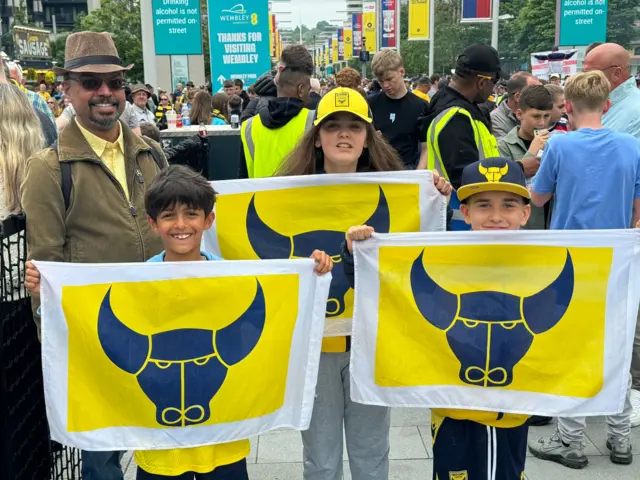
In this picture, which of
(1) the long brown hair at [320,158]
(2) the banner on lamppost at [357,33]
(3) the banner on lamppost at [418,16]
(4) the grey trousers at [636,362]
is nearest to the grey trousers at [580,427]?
(4) the grey trousers at [636,362]

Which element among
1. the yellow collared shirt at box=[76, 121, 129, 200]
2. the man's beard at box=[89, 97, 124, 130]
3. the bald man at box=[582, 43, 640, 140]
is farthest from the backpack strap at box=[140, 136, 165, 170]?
the bald man at box=[582, 43, 640, 140]

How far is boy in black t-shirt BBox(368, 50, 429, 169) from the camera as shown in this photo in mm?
6457

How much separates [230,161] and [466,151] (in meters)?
5.10

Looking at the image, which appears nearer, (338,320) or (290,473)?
(338,320)

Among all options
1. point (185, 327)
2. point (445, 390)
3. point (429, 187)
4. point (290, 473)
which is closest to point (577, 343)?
point (445, 390)

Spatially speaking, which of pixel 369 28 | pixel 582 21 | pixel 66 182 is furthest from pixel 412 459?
pixel 369 28

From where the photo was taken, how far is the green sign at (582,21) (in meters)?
18.6

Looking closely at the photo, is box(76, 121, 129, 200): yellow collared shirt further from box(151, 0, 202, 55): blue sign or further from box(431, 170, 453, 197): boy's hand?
box(151, 0, 202, 55): blue sign

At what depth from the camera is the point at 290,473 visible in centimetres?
389

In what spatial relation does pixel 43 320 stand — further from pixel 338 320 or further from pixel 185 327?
pixel 338 320

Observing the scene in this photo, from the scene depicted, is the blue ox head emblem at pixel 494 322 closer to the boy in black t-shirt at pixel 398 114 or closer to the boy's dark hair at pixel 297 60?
the boy's dark hair at pixel 297 60

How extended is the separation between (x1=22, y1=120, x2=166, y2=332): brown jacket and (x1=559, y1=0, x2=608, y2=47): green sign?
18132mm

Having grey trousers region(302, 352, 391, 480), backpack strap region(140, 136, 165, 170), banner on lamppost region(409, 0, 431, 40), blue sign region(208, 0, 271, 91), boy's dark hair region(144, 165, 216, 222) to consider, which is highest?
banner on lamppost region(409, 0, 431, 40)

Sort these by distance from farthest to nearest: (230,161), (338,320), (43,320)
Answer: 1. (230,161)
2. (338,320)
3. (43,320)
